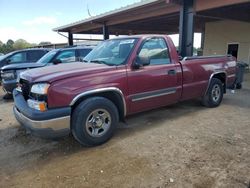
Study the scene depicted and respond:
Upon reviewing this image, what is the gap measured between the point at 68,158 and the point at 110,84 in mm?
1378

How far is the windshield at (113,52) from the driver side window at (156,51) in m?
0.26

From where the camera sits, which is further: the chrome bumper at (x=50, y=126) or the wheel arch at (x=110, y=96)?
the wheel arch at (x=110, y=96)

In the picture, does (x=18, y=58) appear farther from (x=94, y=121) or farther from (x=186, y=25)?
(x=94, y=121)

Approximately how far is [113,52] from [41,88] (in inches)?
69.5

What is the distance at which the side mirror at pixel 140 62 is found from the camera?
430cm

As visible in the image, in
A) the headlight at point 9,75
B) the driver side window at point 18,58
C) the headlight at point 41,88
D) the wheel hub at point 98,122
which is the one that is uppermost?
the driver side window at point 18,58

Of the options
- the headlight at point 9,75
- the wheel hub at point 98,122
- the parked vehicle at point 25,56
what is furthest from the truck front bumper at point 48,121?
the parked vehicle at point 25,56

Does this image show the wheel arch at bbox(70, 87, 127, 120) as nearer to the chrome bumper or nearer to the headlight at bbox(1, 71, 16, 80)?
the chrome bumper

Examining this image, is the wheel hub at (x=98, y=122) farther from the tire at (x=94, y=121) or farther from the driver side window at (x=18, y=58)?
the driver side window at (x=18, y=58)

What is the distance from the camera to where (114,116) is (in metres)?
4.14

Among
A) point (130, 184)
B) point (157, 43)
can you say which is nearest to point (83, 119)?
point (130, 184)

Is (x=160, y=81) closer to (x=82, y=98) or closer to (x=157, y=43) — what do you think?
(x=157, y=43)

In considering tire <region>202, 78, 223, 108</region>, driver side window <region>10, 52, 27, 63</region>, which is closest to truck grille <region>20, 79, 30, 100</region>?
tire <region>202, 78, 223, 108</region>

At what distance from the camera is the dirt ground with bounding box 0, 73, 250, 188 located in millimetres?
3020
